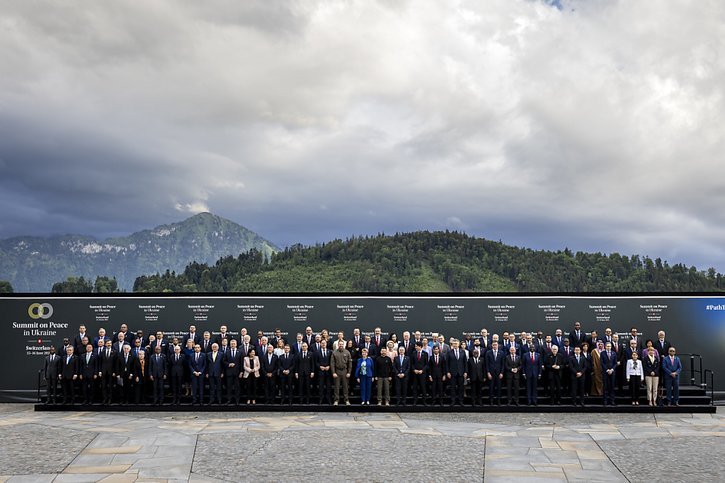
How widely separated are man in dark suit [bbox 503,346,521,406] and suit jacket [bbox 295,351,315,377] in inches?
179

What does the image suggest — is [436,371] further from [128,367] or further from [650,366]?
[128,367]

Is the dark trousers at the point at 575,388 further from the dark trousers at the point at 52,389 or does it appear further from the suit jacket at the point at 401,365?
the dark trousers at the point at 52,389

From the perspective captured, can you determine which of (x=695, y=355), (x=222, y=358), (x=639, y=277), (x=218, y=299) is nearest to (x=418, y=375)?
(x=222, y=358)

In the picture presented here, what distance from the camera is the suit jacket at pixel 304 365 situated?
16.0m

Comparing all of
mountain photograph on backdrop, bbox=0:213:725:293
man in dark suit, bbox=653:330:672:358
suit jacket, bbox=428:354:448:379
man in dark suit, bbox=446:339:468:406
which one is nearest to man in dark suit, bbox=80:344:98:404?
suit jacket, bbox=428:354:448:379

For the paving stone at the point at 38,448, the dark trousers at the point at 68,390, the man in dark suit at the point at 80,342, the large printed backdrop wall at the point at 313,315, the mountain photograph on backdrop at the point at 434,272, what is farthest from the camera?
the mountain photograph on backdrop at the point at 434,272

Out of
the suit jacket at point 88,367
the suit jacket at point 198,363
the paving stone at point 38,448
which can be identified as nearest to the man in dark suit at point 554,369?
the suit jacket at point 198,363

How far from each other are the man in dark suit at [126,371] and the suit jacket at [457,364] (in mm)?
7326

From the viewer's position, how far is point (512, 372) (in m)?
15.8

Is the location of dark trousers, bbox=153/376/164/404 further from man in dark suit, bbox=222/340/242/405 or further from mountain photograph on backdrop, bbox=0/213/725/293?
mountain photograph on backdrop, bbox=0/213/725/293

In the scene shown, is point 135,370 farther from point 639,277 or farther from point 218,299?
point 639,277

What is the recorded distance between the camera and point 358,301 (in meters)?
18.7

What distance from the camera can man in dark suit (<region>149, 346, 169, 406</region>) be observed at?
16.0 m

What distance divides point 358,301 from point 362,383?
3196 mm
